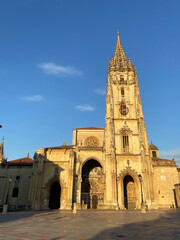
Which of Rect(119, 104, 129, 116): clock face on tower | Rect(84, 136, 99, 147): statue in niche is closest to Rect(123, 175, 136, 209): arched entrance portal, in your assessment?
Rect(84, 136, 99, 147): statue in niche

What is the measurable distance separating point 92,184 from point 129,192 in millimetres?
6309

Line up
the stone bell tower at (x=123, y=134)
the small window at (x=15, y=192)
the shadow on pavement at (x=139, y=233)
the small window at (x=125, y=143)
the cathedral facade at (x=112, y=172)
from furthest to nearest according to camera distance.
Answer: the small window at (x=15, y=192) → the small window at (x=125, y=143) → the stone bell tower at (x=123, y=134) → the cathedral facade at (x=112, y=172) → the shadow on pavement at (x=139, y=233)

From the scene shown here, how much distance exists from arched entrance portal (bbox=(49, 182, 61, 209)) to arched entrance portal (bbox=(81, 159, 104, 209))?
3.88 metres

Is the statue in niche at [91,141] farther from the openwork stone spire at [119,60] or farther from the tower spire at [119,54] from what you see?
the tower spire at [119,54]

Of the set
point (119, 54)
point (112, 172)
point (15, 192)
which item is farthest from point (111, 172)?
point (119, 54)

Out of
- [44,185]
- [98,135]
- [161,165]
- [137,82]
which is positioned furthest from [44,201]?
[137,82]

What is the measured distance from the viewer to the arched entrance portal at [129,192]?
27.1m

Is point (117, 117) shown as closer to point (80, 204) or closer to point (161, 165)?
point (161, 165)

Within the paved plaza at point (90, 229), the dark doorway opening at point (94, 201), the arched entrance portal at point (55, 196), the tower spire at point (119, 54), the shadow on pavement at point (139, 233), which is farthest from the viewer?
the tower spire at point (119, 54)

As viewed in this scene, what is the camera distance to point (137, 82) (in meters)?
35.4

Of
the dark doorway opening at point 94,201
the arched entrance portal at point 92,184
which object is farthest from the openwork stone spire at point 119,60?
the dark doorway opening at point 94,201

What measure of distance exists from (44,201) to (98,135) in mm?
16724

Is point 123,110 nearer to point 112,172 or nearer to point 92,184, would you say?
point 112,172

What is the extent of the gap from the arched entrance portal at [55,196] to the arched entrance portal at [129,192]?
10.6m
